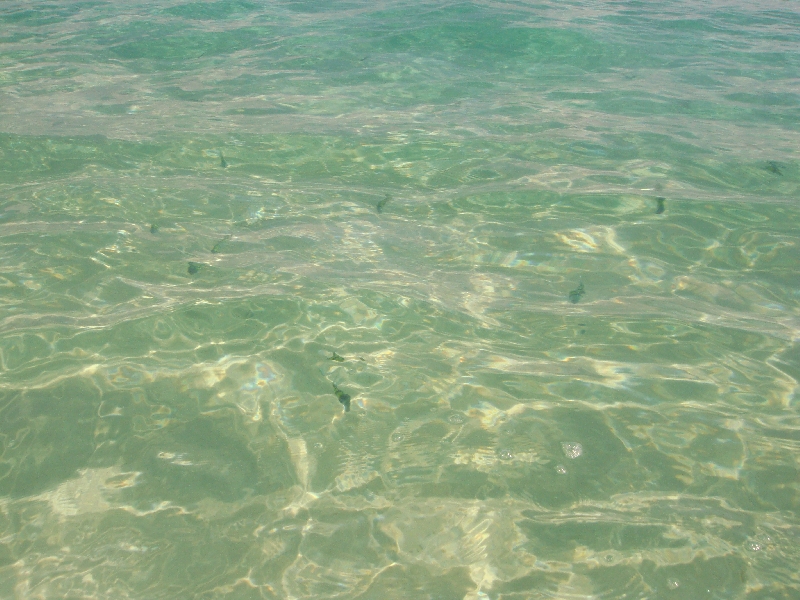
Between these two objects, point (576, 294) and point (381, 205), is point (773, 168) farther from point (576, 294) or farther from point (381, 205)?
point (381, 205)

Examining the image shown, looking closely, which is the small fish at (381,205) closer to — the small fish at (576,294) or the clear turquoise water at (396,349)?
the clear turquoise water at (396,349)

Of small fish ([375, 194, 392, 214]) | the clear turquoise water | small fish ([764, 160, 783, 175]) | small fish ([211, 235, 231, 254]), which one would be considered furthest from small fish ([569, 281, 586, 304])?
small fish ([764, 160, 783, 175])

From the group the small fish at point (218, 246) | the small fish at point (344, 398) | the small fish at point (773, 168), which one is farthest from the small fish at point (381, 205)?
the small fish at point (773, 168)

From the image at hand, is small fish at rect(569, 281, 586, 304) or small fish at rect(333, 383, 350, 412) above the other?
small fish at rect(333, 383, 350, 412)

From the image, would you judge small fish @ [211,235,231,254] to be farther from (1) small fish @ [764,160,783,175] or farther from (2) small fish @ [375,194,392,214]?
(1) small fish @ [764,160,783,175]

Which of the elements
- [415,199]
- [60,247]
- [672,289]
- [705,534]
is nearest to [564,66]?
[415,199]

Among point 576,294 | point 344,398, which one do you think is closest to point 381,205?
point 576,294

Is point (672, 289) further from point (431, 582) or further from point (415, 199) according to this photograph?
point (431, 582)

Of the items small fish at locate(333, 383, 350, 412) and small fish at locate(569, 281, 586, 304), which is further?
small fish at locate(569, 281, 586, 304)
